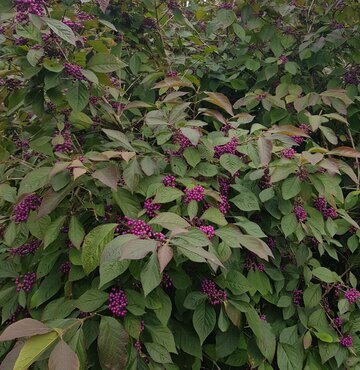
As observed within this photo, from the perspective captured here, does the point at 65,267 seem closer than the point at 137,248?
No

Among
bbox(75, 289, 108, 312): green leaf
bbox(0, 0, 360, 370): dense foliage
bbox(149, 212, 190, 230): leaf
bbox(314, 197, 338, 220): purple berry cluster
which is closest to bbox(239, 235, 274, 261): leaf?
bbox(0, 0, 360, 370): dense foliage

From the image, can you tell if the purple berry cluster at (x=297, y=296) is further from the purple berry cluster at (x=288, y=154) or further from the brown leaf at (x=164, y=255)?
the brown leaf at (x=164, y=255)

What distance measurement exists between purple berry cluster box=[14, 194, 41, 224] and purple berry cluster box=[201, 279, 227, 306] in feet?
1.84

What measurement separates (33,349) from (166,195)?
→ 1.87ft

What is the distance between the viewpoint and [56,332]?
0.99 metres

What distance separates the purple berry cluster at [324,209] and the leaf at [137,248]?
0.83 meters

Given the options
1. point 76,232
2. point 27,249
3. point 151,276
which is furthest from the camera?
point 27,249

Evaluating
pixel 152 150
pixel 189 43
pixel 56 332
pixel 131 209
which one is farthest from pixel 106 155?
pixel 189 43

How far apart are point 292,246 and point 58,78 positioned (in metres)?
1.01

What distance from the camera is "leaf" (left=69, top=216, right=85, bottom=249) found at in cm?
130

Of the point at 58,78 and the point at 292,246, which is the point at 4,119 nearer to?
the point at 58,78

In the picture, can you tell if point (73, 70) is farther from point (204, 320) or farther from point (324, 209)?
point (324, 209)

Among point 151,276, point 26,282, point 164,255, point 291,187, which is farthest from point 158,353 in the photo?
point 291,187

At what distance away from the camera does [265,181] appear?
64.4 inches
